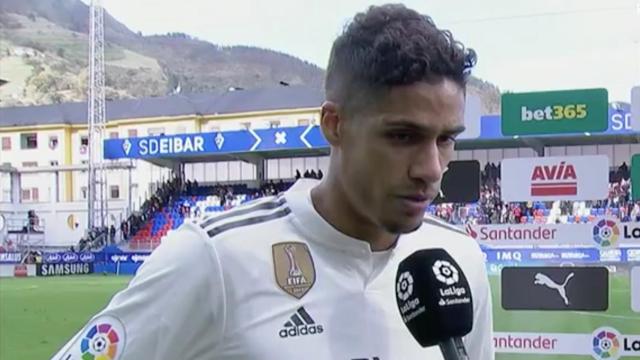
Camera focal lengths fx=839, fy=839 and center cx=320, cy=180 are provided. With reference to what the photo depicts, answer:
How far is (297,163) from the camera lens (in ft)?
66.7

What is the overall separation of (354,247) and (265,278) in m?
0.14

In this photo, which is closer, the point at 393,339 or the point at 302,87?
the point at 393,339

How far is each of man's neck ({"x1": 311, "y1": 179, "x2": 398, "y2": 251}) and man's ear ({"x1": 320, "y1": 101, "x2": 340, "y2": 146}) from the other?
0.07 meters

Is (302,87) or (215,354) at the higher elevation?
(302,87)

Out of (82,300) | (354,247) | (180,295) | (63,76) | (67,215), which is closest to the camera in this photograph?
(180,295)

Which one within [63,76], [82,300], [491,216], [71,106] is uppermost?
[63,76]

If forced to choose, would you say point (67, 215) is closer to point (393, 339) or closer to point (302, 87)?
point (302, 87)

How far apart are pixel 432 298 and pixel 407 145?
7.7 inches

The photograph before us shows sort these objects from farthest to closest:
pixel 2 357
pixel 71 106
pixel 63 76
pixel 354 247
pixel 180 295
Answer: pixel 63 76 → pixel 71 106 → pixel 2 357 → pixel 354 247 → pixel 180 295

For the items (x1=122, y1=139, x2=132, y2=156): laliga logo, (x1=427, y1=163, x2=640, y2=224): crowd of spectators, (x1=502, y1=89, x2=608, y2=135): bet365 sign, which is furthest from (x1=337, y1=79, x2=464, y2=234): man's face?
(x1=122, y1=139, x2=132, y2=156): laliga logo

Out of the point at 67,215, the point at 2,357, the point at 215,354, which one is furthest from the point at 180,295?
the point at 67,215

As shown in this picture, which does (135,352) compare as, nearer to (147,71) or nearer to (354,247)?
(354,247)

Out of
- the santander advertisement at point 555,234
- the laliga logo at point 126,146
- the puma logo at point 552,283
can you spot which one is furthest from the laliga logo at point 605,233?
the laliga logo at point 126,146

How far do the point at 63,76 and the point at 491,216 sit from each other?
159ft
